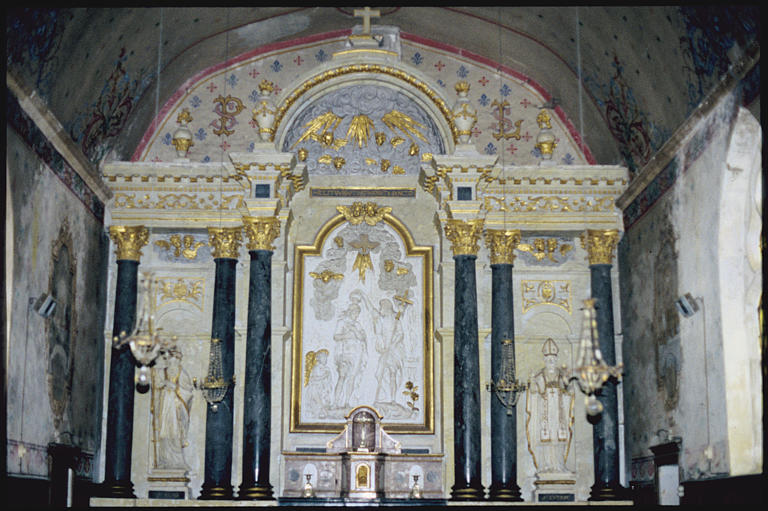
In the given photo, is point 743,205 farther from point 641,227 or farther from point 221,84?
point 221,84

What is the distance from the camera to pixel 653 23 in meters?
14.4

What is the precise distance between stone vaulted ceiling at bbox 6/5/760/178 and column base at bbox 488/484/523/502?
18.7 ft

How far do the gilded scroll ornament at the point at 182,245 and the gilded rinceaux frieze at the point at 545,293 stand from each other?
227 inches

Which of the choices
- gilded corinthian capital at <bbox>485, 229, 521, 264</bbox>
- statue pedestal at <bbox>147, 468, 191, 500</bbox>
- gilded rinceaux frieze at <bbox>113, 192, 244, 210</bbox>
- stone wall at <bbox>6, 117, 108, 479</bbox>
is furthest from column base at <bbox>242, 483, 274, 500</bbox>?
gilded corinthian capital at <bbox>485, 229, 521, 264</bbox>

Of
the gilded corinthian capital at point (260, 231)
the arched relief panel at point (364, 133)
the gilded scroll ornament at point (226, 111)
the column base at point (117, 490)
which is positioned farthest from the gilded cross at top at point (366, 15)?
the column base at point (117, 490)

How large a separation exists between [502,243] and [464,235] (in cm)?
79

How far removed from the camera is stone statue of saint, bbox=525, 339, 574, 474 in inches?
691

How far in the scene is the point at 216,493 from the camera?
16188 millimetres

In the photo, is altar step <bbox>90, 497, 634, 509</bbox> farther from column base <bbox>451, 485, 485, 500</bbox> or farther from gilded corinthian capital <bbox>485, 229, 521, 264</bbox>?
gilded corinthian capital <bbox>485, 229, 521, 264</bbox>

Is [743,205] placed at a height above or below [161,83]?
below

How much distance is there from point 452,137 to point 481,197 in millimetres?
1135

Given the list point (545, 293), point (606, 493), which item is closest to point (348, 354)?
point (545, 293)

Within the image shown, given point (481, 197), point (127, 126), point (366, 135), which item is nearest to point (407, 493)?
point (481, 197)

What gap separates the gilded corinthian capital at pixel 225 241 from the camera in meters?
17.5
